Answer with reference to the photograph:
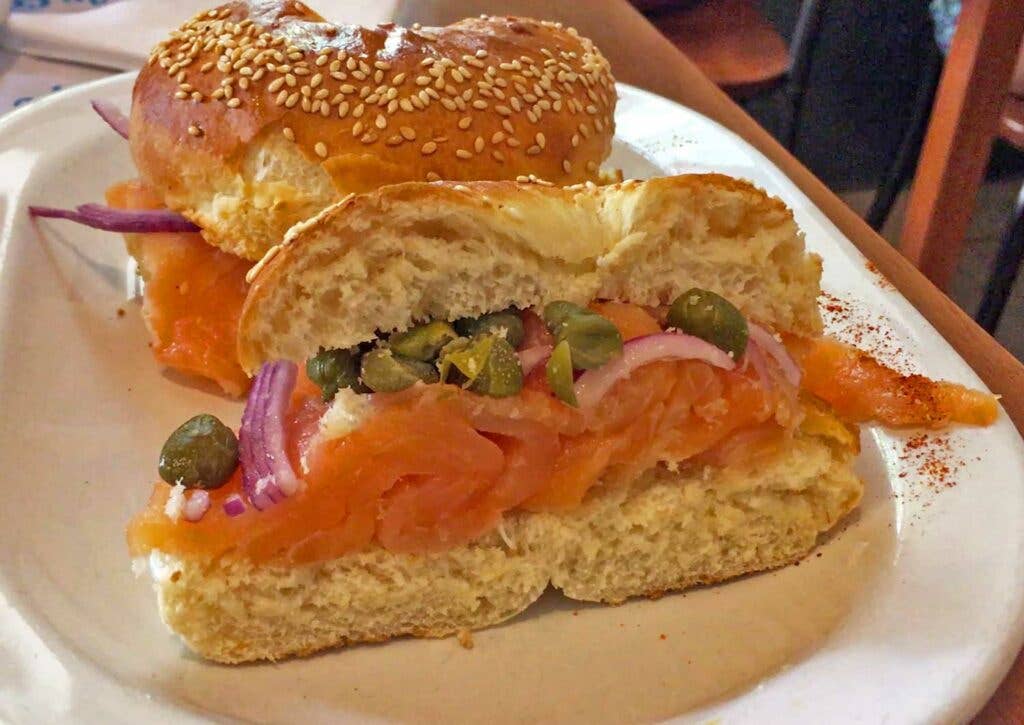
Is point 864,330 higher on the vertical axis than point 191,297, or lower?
higher

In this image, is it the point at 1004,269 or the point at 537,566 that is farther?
the point at 1004,269

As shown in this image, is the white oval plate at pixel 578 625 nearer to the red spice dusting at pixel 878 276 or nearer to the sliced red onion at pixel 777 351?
the red spice dusting at pixel 878 276

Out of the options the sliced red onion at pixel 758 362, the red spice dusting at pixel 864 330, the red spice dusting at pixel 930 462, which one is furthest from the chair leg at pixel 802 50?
the sliced red onion at pixel 758 362

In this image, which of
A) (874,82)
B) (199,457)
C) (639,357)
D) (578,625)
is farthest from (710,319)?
(874,82)

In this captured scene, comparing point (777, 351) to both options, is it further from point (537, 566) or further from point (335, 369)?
point (335, 369)

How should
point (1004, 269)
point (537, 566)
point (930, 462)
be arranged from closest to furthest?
1. point (537, 566)
2. point (930, 462)
3. point (1004, 269)

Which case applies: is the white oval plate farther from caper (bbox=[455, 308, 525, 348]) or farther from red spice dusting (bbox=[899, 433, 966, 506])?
caper (bbox=[455, 308, 525, 348])

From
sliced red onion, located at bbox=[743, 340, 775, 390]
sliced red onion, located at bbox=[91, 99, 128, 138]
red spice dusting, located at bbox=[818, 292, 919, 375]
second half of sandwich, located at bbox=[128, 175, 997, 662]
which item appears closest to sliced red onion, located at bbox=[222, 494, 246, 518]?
second half of sandwich, located at bbox=[128, 175, 997, 662]

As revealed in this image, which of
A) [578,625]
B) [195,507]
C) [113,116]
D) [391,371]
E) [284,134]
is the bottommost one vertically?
[578,625]
